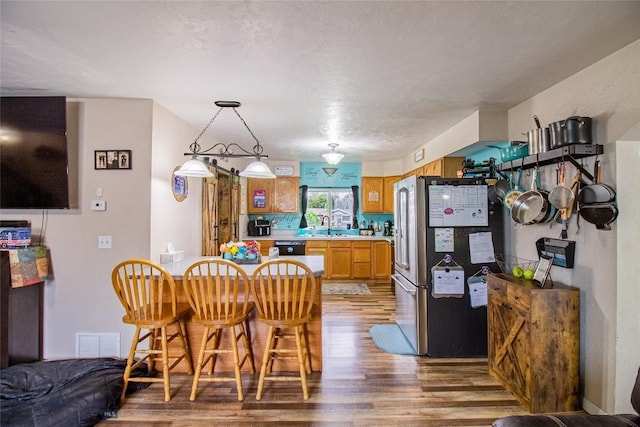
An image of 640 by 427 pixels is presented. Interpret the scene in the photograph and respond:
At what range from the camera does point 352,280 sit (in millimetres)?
6141

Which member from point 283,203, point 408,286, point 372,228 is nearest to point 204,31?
point 408,286

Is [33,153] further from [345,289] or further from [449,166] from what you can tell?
[345,289]

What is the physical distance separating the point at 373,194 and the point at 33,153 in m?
5.22

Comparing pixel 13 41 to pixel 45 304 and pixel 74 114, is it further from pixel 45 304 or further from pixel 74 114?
pixel 45 304

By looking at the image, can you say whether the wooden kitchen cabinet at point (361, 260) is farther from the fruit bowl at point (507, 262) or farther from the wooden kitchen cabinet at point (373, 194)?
the fruit bowl at point (507, 262)

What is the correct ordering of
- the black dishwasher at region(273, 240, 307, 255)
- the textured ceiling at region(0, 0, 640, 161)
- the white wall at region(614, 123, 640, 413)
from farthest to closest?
the black dishwasher at region(273, 240, 307, 255)
the white wall at region(614, 123, 640, 413)
the textured ceiling at region(0, 0, 640, 161)

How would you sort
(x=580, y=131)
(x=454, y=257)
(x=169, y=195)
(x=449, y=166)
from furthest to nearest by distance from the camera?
(x=449, y=166), (x=169, y=195), (x=454, y=257), (x=580, y=131)

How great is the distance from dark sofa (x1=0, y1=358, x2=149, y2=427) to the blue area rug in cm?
217

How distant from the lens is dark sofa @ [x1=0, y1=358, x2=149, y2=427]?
6.60 ft

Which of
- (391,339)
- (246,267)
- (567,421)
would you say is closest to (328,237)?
(391,339)

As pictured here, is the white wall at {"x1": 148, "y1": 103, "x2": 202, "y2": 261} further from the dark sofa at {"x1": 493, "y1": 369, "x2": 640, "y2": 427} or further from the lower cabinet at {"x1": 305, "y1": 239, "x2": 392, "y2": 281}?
the dark sofa at {"x1": 493, "y1": 369, "x2": 640, "y2": 427}

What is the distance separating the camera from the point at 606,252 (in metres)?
2.04

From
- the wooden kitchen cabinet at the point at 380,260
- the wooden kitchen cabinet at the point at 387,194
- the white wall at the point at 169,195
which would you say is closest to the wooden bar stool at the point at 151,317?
the white wall at the point at 169,195

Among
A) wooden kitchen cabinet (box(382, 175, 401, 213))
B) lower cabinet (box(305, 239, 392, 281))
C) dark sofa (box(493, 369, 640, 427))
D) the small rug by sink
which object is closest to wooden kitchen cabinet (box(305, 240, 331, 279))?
lower cabinet (box(305, 239, 392, 281))
